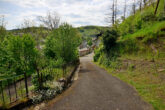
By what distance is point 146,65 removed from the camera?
7973 mm

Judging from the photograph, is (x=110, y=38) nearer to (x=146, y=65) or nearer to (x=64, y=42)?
(x=146, y=65)

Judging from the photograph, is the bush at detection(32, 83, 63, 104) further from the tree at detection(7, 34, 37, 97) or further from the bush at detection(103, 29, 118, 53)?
the bush at detection(103, 29, 118, 53)

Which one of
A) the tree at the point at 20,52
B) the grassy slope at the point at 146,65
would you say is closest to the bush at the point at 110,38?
the grassy slope at the point at 146,65

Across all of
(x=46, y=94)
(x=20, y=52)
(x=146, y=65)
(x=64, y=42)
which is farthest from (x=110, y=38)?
(x=20, y=52)

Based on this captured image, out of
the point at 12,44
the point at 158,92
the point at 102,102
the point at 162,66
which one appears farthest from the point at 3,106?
the point at 12,44

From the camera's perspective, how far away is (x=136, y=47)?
10875 mm

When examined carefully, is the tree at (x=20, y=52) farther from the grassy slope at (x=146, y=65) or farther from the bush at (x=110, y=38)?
the grassy slope at (x=146, y=65)

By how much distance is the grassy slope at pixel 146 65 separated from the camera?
191 inches

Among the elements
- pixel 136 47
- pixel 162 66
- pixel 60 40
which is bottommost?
pixel 162 66

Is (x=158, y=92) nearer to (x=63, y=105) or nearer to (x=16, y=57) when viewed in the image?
(x=63, y=105)

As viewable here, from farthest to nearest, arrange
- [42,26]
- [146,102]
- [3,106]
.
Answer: [42,26] < [146,102] < [3,106]

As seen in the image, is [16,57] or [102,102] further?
[16,57]

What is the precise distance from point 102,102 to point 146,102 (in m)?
1.92

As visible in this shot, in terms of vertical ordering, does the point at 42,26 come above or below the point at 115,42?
above
